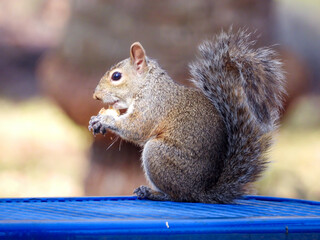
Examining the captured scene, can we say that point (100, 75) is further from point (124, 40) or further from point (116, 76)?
point (116, 76)

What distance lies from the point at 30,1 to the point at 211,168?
3.41 m

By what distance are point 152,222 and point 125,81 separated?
832 mm

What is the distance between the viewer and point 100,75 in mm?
2531

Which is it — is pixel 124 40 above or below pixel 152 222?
above

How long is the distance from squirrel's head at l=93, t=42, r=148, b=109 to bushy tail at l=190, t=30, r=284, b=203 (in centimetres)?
21

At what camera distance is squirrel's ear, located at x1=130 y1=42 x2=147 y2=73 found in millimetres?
1910

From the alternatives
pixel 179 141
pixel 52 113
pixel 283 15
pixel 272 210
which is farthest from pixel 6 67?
pixel 272 210

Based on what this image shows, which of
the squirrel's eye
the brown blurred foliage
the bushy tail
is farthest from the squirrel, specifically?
the brown blurred foliage

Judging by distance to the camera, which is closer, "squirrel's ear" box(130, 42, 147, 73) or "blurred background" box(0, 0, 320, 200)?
"squirrel's ear" box(130, 42, 147, 73)

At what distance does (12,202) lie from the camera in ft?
5.55

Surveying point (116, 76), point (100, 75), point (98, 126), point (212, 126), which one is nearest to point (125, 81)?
point (116, 76)

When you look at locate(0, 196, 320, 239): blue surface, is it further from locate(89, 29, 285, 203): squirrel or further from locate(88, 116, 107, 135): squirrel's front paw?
locate(88, 116, 107, 135): squirrel's front paw

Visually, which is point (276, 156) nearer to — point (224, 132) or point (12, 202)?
point (224, 132)

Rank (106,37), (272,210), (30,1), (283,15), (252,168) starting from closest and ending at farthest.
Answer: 1. (272,210)
2. (252,168)
3. (106,37)
4. (283,15)
5. (30,1)
